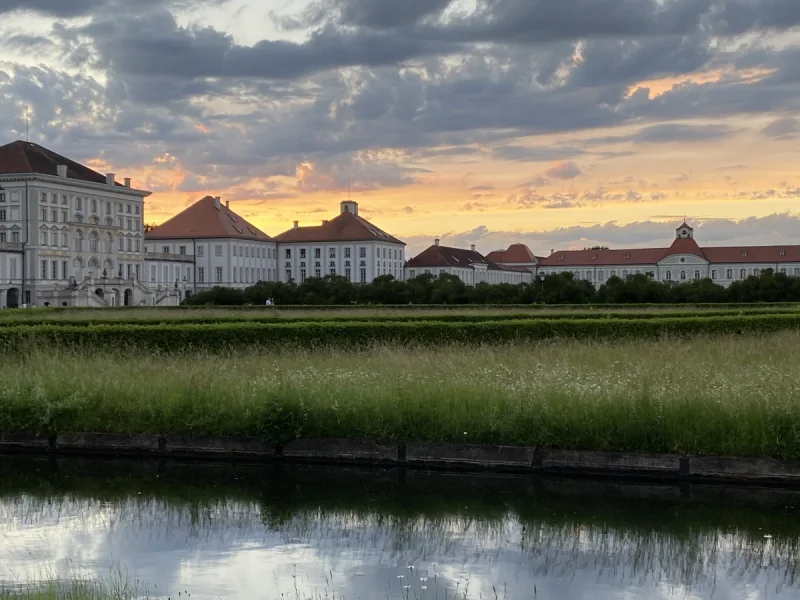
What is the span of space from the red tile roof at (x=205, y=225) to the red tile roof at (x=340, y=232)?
5818mm

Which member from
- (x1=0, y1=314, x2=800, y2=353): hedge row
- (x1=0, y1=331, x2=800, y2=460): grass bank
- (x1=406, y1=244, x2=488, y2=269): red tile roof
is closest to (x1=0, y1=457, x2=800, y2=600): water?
(x1=0, y1=331, x2=800, y2=460): grass bank

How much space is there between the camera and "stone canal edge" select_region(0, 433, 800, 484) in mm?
11734

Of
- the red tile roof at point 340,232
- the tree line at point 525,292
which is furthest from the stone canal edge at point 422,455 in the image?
the red tile roof at point 340,232

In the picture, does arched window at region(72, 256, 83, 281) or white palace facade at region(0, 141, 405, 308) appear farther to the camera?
arched window at region(72, 256, 83, 281)

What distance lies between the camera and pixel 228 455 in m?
13.2

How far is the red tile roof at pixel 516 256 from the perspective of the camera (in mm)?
176750

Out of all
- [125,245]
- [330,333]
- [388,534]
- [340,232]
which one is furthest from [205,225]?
[388,534]

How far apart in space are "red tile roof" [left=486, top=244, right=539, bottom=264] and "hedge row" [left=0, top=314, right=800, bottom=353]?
152 metres

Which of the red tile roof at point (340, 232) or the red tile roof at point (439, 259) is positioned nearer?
the red tile roof at point (340, 232)

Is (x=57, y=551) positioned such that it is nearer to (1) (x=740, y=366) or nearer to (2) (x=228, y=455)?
(2) (x=228, y=455)

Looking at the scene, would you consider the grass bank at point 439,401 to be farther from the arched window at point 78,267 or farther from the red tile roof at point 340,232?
the red tile roof at point 340,232

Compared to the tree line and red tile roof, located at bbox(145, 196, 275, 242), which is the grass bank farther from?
red tile roof, located at bbox(145, 196, 275, 242)

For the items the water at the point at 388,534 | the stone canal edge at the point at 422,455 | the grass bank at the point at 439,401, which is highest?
the grass bank at the point at 439,401

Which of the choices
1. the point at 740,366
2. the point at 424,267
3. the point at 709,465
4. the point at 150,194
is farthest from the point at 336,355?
the point at 424,267
